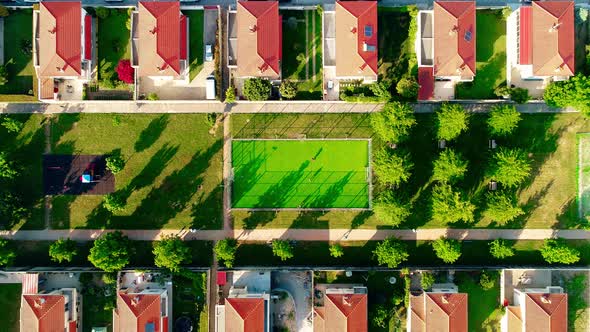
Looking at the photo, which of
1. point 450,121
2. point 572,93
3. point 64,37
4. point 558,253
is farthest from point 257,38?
point 558,253

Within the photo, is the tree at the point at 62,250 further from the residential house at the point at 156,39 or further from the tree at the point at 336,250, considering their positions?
the tree at the point at 336,250

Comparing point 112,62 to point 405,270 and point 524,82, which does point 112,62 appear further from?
point 524,82

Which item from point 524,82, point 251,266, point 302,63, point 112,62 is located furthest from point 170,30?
point 524,82

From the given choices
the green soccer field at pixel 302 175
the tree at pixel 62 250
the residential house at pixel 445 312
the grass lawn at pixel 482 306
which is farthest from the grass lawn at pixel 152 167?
the grass lawn at pixel 482 306

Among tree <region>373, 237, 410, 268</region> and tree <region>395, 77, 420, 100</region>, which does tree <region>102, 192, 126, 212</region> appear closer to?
tree <region>373, 237, 410, 268</region>

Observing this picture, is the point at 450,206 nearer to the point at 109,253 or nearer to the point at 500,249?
the point at 500,249

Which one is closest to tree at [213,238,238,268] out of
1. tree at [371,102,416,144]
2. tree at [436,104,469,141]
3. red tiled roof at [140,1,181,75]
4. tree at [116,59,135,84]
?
red tiled roof at [140,1,181,75]
